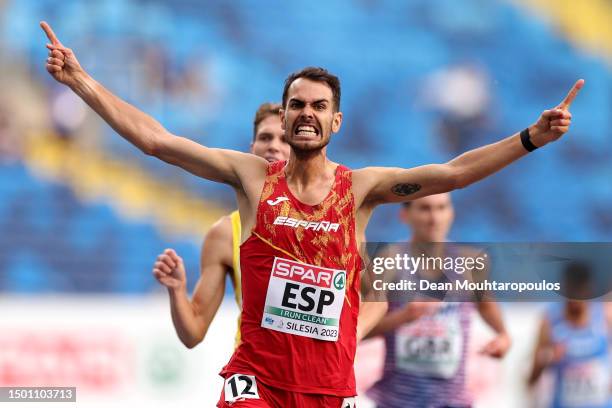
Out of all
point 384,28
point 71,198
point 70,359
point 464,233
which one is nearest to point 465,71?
point 384,28

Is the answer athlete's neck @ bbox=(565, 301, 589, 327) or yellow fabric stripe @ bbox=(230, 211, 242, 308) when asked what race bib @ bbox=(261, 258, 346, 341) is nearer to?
yellow fabric stripe @ bbox=(230, 211, 242, 308)

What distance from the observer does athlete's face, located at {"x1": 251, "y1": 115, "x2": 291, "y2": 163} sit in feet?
18.8

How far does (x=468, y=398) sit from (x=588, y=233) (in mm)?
7417

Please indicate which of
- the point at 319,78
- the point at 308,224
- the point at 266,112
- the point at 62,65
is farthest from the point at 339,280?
the point at 266,112

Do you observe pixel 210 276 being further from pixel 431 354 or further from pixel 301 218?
pixel 431 354

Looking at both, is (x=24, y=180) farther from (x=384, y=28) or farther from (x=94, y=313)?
(x=384, y=28)

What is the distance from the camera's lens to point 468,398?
6316mm

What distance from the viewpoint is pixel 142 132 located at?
4.45m

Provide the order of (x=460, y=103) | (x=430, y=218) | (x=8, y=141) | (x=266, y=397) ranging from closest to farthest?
1. (x=266, y=397)
2. (x=430, y=218)
3. (x=8, y=141)
4. (x=460, y=103)

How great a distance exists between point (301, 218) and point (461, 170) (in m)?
0.73

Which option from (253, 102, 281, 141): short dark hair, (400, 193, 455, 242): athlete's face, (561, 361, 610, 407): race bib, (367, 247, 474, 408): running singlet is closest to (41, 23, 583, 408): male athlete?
(253, 102, 281, 141): short dark hair

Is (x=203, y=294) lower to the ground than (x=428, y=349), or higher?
higher

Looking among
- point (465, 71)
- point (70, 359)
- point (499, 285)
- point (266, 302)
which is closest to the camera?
point (266, 302)

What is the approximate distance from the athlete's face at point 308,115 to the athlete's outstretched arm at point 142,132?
0.81 ft
